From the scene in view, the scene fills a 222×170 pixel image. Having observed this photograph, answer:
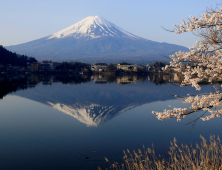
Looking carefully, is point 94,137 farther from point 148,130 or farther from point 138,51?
point 138,51

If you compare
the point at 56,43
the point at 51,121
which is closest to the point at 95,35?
the point at 56,43

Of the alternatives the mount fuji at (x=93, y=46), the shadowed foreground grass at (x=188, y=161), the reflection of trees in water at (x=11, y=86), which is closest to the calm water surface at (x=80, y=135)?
the shadowed foreground grass at (x=188, y=161)

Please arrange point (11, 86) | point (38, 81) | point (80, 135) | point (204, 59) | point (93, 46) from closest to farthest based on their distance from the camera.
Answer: point (204, 59) < point (80, 135) < point (11, 86) < point (38, 81) < point (93, 46)

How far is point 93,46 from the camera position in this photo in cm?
17950

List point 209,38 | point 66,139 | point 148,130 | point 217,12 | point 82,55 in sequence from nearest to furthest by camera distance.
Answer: point 217,12, point 209,38, point 66,139, point 148,130, point 82,55

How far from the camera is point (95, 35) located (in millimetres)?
188250

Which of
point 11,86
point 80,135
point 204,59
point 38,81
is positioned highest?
point 204,59

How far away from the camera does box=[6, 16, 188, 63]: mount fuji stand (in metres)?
161

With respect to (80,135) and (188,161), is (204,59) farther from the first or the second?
(80,135)

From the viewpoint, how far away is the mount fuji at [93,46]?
161 m

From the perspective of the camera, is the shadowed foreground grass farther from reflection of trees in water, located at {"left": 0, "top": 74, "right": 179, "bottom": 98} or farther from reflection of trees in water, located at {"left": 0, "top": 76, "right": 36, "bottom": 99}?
reflection of trees in water, located at {"left": 0, "top": 74, "right": 179, "bottom": 98}

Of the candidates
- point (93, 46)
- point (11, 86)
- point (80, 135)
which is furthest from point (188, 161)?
point (93, 46)

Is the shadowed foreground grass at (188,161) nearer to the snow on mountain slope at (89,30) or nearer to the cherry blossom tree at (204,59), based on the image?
the cherry blossom tree at (204,59)

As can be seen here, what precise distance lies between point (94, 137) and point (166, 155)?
119 inches
